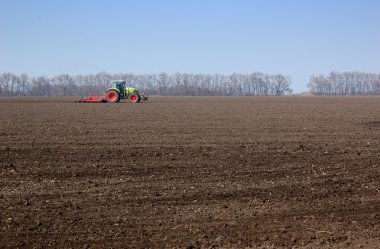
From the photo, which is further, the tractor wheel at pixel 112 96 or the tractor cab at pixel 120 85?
the tractor cab at pixel 120 85

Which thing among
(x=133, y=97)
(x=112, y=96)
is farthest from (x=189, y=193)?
(x=133, y=97)

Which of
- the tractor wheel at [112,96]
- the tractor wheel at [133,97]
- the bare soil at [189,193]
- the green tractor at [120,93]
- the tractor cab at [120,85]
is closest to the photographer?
the bare soil at [189,193]

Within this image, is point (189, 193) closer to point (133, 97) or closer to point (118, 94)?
point (118, 94)

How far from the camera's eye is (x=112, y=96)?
48312mm

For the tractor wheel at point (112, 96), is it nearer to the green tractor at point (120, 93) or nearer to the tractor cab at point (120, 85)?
the green tractor at point (120, 93)

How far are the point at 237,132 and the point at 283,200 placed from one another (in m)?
10.4

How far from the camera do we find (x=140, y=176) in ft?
33.8

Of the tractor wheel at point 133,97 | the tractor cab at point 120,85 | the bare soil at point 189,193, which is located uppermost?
the tractor cab at point 120,85

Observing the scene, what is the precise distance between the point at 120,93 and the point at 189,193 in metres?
40.8

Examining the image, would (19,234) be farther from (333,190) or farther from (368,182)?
(368,182)

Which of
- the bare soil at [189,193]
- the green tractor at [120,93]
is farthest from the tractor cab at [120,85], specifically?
the bare soil at [189,193]

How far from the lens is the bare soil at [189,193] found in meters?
6.62

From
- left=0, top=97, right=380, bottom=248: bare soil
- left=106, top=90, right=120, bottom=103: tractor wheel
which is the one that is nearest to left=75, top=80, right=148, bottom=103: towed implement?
left=106, top=90, right=120, bottom=103: tractor wheel

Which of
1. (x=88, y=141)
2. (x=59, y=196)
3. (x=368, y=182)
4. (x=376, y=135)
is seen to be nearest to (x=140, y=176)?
(x=59, y=196)
